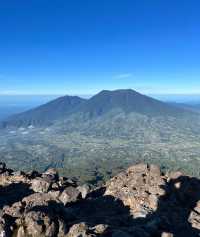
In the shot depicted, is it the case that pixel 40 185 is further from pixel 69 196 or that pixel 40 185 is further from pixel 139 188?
pixel 139 188

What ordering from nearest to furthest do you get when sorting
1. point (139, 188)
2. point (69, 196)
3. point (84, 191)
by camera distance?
point (69, 196) → point (139, 188) → point (84, 191)

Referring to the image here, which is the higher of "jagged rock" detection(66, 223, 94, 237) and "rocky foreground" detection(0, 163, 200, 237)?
"jagged rock" detection(66, 223, 94, 237)

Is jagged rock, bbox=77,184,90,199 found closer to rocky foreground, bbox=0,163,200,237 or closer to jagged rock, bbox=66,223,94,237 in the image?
rocky foreground, bbox=0,163,200,237

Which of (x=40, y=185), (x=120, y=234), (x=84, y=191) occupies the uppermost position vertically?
(x=120, y=234)

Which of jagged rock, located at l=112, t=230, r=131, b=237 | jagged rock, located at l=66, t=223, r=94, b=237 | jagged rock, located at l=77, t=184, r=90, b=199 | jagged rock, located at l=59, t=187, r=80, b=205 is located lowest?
jagged rock, located at l=77, t=184, r=90, b=199

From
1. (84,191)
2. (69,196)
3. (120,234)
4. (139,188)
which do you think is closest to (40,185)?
(84,191)

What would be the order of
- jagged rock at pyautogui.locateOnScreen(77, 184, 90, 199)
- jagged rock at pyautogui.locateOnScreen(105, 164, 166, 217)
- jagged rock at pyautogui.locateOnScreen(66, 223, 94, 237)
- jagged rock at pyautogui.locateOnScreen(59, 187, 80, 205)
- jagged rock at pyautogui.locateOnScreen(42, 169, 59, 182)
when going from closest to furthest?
jagged rock at pyautogui.locateOnScreen(66, 223, 94, 237), jagged rock at pyautogui.locateOnScreen(105, 164, 166, 217), jagged rock at pyautogui.locateOnScreen(59, 187, 80, 205), jagged rock at pyautogui.locateOnScreen(77, 184, 90, 199), jagged rock at pyautogui.locateOnScreen(42, 169, 59, 182)

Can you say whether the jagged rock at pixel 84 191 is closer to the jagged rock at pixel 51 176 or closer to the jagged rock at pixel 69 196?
the jagged rock at pixel 69 196

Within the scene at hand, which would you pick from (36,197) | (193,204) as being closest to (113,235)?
(36,197)

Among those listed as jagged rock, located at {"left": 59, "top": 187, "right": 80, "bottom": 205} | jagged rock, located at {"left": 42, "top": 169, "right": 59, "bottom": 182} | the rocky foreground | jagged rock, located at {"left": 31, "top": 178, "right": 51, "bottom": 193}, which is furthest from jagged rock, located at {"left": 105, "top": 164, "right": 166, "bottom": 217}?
jagged rock, located at {"left": 42, "top": 169, "right": 59, "bottom": 182}
